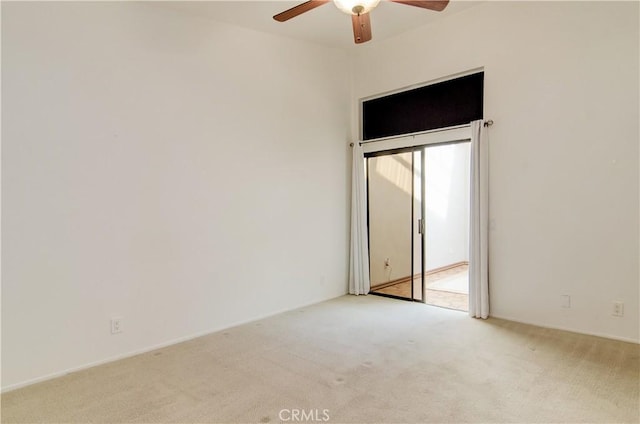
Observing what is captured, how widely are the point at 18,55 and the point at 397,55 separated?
384 cm

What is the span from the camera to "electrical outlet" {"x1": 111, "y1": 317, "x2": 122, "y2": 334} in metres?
3.27

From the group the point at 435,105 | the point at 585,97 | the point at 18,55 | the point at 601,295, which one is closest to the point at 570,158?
the point at 585,97

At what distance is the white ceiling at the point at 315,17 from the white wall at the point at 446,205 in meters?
2.56

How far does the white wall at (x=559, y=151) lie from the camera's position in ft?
11.1

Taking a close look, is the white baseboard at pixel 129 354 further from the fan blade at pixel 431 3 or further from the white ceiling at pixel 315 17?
the fan blade at pixel 431 3

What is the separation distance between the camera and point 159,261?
355cm

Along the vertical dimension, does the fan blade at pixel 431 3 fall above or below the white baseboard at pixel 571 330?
above

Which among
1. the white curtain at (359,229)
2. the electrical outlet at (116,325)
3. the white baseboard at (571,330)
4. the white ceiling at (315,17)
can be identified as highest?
the white ceiling at (315,17)

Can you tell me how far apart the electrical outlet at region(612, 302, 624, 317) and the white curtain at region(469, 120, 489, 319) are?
1.08 m

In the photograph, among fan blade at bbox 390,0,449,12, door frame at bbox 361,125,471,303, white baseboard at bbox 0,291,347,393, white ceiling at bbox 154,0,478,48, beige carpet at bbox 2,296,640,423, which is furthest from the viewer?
door frame at bbox 361,125,471,303

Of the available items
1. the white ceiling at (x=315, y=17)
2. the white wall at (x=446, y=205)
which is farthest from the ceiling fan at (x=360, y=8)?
the white wall at (x=446, y=205)

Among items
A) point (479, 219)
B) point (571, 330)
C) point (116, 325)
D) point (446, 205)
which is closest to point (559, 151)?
point (479, 219)

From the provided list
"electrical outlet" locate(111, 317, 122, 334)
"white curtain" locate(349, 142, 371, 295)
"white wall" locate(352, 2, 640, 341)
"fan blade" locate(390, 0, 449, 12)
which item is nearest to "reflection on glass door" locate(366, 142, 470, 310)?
"white curtain" locate(349, 142, 371, 295)

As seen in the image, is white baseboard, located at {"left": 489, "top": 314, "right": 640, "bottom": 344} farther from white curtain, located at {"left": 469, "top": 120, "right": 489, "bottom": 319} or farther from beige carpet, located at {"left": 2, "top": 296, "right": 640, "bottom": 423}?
white curtain, located at {"left": 469, "top": 120, "right": 489, "bottom": 319}
